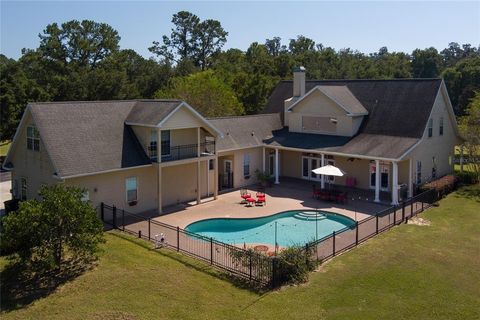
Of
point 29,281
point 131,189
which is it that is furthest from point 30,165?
point 29,281

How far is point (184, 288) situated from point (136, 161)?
11034 millimetres

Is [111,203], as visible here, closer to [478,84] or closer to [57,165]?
[57,165]

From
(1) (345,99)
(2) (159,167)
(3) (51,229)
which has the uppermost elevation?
(1) (345,99)

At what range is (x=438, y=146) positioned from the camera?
33469 mm

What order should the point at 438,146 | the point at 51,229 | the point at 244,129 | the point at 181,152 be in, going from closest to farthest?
the point at 51,229, the point at 181,152, the point at 438,146, the point at 244,129

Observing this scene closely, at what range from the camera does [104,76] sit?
184 feet

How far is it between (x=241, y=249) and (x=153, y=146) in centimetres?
1102

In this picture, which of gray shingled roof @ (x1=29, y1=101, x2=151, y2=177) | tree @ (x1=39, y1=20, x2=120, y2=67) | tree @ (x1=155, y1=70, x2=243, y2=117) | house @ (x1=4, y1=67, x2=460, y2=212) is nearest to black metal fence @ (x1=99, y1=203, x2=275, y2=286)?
house @ (x1=4, y1=67, x2=460, y2=212)

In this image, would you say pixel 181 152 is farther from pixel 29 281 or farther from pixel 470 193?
pixel 470 193

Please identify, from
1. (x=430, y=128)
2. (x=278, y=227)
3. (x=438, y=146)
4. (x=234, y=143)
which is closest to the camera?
(x=278, y=227)

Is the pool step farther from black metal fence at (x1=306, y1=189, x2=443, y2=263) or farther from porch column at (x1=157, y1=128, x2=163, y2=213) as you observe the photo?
porch column at (x1=157, y1=128, x2=163, y2=213)

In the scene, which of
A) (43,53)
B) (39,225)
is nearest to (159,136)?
(39,225)

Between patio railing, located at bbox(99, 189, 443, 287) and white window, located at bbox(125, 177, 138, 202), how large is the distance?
1041mm

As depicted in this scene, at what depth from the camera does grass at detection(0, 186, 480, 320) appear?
1459cm
